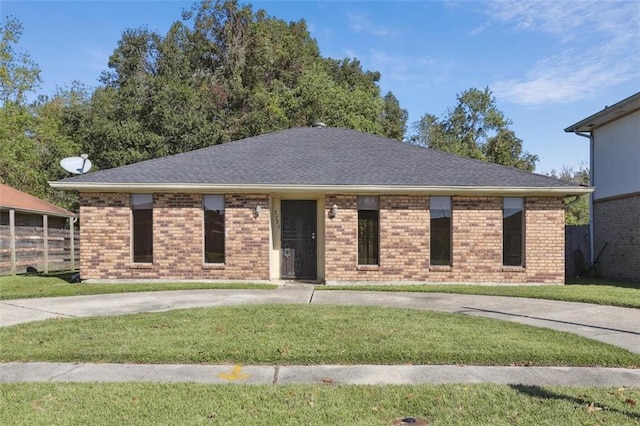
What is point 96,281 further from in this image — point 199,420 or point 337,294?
point 199,420

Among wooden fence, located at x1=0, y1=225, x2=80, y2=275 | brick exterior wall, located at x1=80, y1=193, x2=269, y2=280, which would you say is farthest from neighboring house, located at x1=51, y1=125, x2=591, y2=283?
wooden fence, located at x1=0, y1=225, x2=80, y2=275

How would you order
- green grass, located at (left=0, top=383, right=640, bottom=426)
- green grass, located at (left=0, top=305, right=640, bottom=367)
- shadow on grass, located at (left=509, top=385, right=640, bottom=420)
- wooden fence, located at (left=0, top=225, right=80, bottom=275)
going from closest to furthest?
green grass, located at (left=0, top=383, right=640, bottom=426), shadow on grass, located at (left=509, top=385, right=640, bottom=420), green grass, located at (left=0, top=305, right=640, bottom=367), wooden fence, located at (left=0, top=225, right=80, bottom=275)

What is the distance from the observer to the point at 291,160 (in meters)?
13.5

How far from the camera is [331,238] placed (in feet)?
39.1

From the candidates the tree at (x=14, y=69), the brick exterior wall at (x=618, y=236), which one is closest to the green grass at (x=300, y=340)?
the brick exterior wall at (x=618, y=236)

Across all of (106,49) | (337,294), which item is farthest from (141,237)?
(106,49)

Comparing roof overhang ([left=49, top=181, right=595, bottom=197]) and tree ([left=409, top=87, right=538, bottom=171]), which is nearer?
roof overhang ([left=49, top=181, right=595, bottom=197])

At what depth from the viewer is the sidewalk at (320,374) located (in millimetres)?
4672

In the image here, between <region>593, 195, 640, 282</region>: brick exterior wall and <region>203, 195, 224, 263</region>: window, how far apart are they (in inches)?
460

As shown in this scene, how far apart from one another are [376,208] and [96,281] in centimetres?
720

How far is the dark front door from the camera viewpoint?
42.5 ft

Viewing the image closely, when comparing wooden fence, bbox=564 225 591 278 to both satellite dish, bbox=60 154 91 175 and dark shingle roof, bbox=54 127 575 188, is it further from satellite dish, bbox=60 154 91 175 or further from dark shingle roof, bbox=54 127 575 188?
satellite dish, bbox=60 154 91 175

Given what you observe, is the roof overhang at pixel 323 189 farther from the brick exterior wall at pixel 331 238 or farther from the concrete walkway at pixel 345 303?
the concrete walkway at pixel 345 303

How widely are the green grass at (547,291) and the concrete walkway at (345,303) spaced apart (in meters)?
0.42
